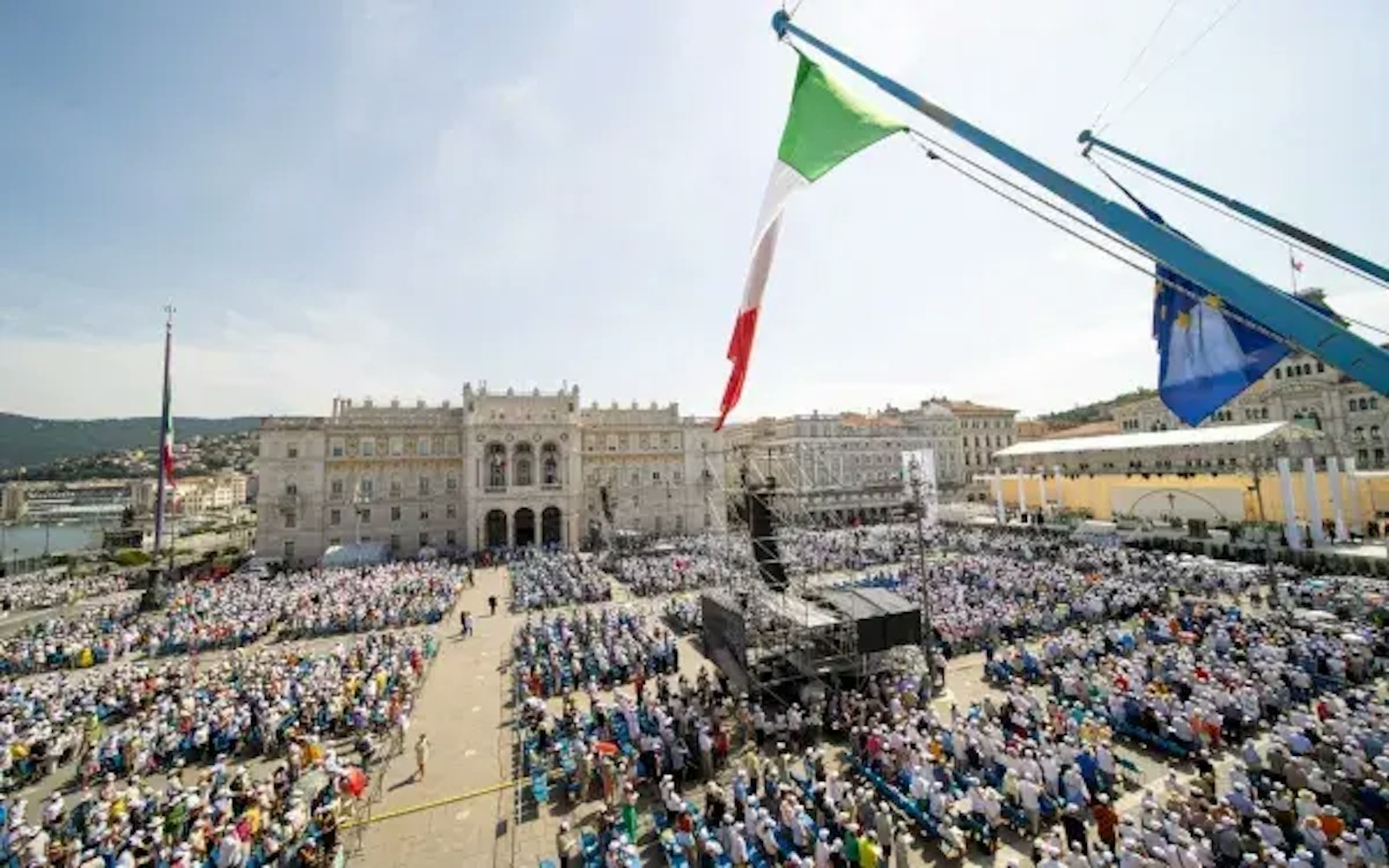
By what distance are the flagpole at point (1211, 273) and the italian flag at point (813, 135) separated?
601mm

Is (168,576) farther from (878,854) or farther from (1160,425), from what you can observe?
→ (1160,425)

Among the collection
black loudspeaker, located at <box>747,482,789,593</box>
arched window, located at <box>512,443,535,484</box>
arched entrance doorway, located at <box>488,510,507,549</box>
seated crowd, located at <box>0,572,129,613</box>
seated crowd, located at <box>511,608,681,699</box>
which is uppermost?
arched window, located at <box>512,443,535,484</box>

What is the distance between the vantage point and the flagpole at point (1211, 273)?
393 cm

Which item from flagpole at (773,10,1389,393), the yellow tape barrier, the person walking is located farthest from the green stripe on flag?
the person walking

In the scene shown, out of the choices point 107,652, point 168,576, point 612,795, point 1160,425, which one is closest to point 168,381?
point 107,652

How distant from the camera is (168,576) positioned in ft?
119

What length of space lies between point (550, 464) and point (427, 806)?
39.6 metres

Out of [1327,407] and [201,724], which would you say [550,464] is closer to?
[201,724]

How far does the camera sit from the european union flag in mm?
5973

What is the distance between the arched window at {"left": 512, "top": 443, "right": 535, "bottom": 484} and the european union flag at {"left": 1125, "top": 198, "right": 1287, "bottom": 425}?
46307 millimetres

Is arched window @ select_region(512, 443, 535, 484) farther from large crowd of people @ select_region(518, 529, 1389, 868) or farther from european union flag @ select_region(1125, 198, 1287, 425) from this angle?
european union flag @ select_region(1125, 198, 1287, 425)

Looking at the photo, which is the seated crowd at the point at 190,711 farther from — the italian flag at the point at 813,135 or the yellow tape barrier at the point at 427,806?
the italian flag at the point at 813,135

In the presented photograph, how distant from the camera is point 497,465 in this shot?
4869cm

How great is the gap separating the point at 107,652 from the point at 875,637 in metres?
27.9
